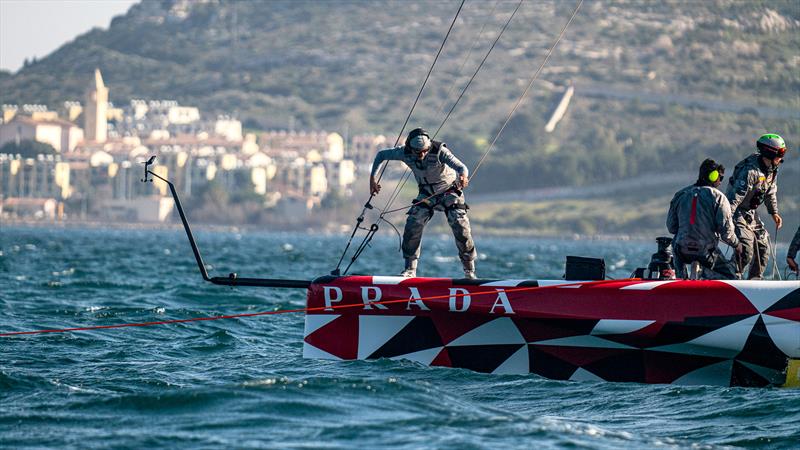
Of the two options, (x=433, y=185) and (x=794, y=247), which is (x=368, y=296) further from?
(x=794, y=247)

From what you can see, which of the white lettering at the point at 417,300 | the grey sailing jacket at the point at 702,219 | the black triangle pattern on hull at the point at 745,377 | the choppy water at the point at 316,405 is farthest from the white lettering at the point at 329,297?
the black triangle pattern on hull at the point at 745,377

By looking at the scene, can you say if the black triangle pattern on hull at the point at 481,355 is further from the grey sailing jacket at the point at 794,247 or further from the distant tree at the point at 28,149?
the distant tree at the point at 28,149

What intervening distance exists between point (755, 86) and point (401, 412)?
5287 inches

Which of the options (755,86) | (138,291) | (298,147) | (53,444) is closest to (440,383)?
(53,444)

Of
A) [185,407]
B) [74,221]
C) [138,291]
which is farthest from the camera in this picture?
[74,221]

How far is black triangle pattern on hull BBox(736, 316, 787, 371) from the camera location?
1063 centimetres

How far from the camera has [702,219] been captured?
37.5ft

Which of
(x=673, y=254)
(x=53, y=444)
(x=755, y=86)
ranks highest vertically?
(x=755, y=86)

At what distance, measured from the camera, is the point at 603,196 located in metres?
149

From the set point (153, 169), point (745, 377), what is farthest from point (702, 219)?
point (153, 169)

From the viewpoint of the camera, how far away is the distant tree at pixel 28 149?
185875mm

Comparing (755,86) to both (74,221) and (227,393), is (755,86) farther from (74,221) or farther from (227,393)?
(227,393)

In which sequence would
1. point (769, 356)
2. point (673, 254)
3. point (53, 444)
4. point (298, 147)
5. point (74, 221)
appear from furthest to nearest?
point (298, 147) → point (74, 221) → point (673, 254) → point (769, 356) → point (53, 444)

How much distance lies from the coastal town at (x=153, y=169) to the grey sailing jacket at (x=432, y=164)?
14250cm
